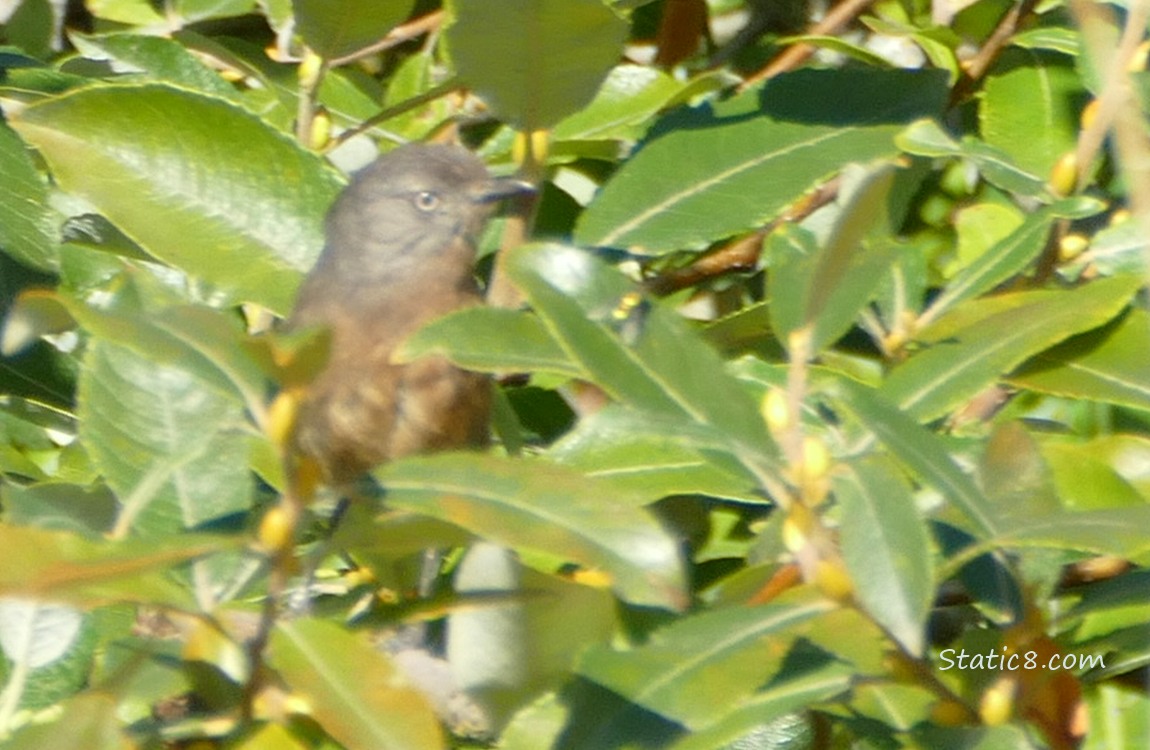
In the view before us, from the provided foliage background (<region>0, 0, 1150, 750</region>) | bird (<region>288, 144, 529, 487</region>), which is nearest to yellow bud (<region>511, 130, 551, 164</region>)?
foliage background (<region>0, 0, 1150, 750</region>)

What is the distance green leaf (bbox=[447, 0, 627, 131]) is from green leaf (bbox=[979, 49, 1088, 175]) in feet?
2.66

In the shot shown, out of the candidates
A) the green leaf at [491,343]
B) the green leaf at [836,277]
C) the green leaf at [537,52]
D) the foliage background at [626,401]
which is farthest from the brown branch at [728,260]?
the green leaf at [491,343]

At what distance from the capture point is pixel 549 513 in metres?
1.52

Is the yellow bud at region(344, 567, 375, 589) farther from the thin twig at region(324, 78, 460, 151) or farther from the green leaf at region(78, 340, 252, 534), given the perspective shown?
the thin twig at region(324, 78, 460, 151)

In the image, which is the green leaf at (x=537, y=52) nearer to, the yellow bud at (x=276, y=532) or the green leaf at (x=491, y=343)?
the green leaf at (x=491, y=343)

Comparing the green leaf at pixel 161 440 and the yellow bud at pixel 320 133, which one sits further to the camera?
the yellow bud at pixel 320 133

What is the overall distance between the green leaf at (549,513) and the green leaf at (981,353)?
0.56 metres

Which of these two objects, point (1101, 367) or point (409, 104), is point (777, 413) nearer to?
point (1101, 367)

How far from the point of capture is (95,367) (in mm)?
2037

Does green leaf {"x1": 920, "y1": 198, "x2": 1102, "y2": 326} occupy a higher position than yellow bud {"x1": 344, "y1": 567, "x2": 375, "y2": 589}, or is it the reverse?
green leaf {"x1": 920, "y1": 198, "x2": 1102, "y2": 326}

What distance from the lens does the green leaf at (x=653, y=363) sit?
64.8 inches

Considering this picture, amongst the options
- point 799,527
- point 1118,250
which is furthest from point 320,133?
point 799,527

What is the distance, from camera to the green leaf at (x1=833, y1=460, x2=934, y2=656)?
1447 mm

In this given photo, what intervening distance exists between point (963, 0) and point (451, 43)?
4.60 feet
